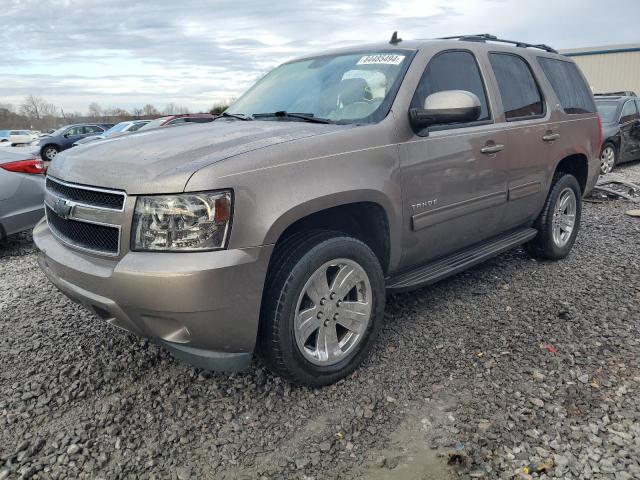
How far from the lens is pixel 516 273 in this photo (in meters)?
4.70

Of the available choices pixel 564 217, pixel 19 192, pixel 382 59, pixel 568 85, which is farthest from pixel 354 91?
pixel 19 192

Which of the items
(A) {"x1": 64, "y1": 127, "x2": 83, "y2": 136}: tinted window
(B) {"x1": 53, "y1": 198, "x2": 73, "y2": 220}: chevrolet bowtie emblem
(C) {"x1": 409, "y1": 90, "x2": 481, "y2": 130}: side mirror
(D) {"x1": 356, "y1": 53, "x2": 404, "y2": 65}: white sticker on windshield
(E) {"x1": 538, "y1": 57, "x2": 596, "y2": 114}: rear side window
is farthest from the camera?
(A) {"x1": 64, "y1": 127, "x2": 83, "y2": 136}: tinted window

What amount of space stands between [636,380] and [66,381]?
317 cm

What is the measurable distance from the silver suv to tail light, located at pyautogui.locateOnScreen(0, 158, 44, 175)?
9.81 ft

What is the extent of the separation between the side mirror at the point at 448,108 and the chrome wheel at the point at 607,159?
937 cm

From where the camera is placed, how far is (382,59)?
3.49m

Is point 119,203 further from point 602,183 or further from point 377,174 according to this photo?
point 602,183

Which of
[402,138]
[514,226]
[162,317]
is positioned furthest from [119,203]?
[514,226]

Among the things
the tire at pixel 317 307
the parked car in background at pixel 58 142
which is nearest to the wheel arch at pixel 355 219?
the tire at pixel 317 307

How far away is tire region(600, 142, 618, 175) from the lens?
11.0 meters

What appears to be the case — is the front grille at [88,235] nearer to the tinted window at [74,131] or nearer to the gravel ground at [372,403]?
the gravel ground at [372,403]

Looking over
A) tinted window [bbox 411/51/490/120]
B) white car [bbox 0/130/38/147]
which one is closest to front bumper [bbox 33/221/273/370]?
tinted window [bbox 411/51/490/120]

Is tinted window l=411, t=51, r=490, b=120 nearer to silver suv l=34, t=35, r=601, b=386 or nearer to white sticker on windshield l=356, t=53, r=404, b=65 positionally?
silver suv l=34, t=35, r=601, b=386

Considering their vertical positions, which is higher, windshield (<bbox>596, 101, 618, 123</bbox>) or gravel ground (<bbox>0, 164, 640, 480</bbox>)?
windshield (<bbox>596, 101, 618, 123</bbox>)
